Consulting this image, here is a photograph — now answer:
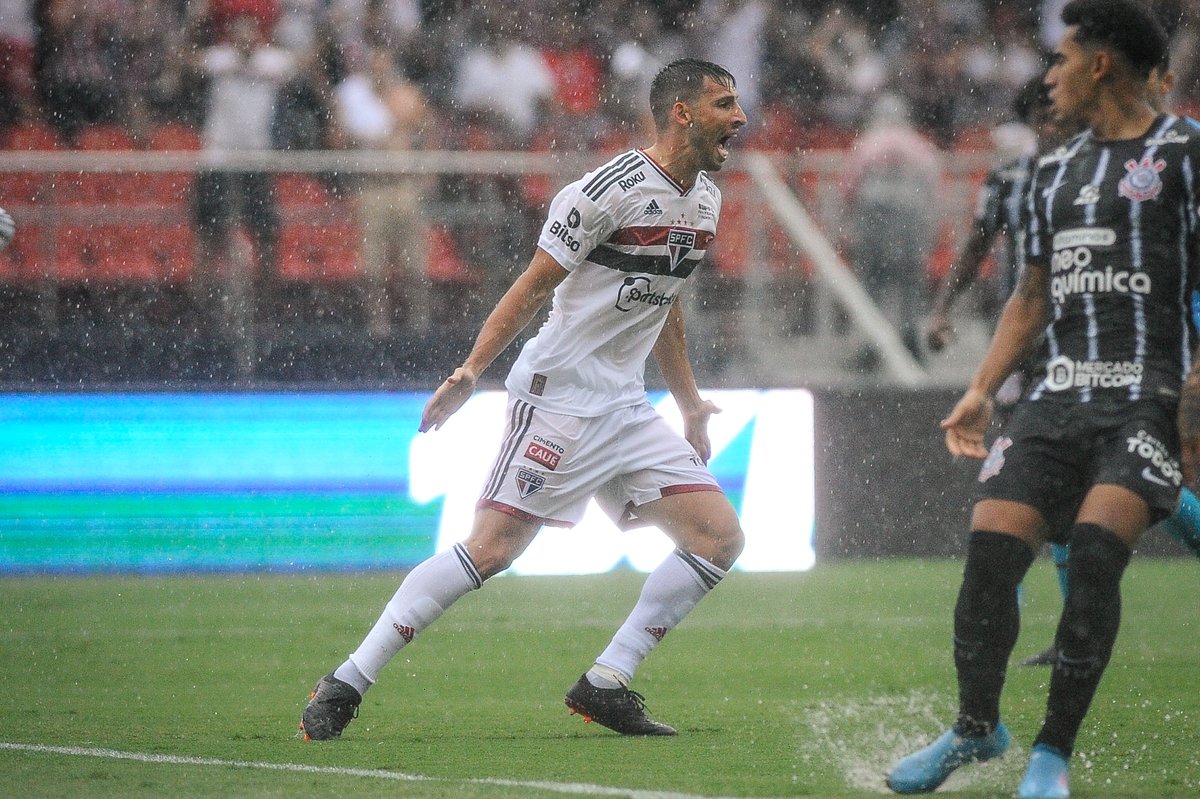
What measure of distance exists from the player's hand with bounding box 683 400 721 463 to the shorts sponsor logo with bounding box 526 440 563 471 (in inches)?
25.8

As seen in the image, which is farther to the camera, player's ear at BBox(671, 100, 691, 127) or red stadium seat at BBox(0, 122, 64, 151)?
red stadium seat at BBox(0, 122, 64, 151)

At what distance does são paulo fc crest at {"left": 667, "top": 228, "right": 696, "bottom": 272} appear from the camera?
5633 millimetres

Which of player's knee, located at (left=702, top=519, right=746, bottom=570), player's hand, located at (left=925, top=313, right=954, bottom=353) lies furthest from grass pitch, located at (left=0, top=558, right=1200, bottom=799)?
Answer: player's hand, located at (left=925, top=313, right=954, bottom=353)

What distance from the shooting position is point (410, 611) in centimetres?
541

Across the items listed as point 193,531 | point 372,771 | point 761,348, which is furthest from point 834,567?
point 372,771

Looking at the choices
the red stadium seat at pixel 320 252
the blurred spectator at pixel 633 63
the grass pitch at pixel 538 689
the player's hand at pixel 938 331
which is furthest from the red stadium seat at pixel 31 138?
the player's hand at pixel 938 331

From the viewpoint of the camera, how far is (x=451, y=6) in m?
13.7

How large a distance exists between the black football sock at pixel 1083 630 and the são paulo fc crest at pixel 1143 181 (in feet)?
2.65

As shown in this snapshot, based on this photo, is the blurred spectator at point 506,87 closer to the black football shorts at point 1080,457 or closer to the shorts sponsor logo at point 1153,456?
the black football shorts at point 1080,457

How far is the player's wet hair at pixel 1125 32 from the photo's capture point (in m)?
4.16

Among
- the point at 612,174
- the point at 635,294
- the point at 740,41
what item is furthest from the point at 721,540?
the point at 740,41

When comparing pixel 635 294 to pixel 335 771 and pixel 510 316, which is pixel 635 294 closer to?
pixel 510 316

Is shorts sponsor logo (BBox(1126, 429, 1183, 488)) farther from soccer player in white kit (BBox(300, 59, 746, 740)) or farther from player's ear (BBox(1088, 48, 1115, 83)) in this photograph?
soccer player in white kit (BBox(300, 59, 746, 740))

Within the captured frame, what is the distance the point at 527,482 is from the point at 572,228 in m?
0.82
